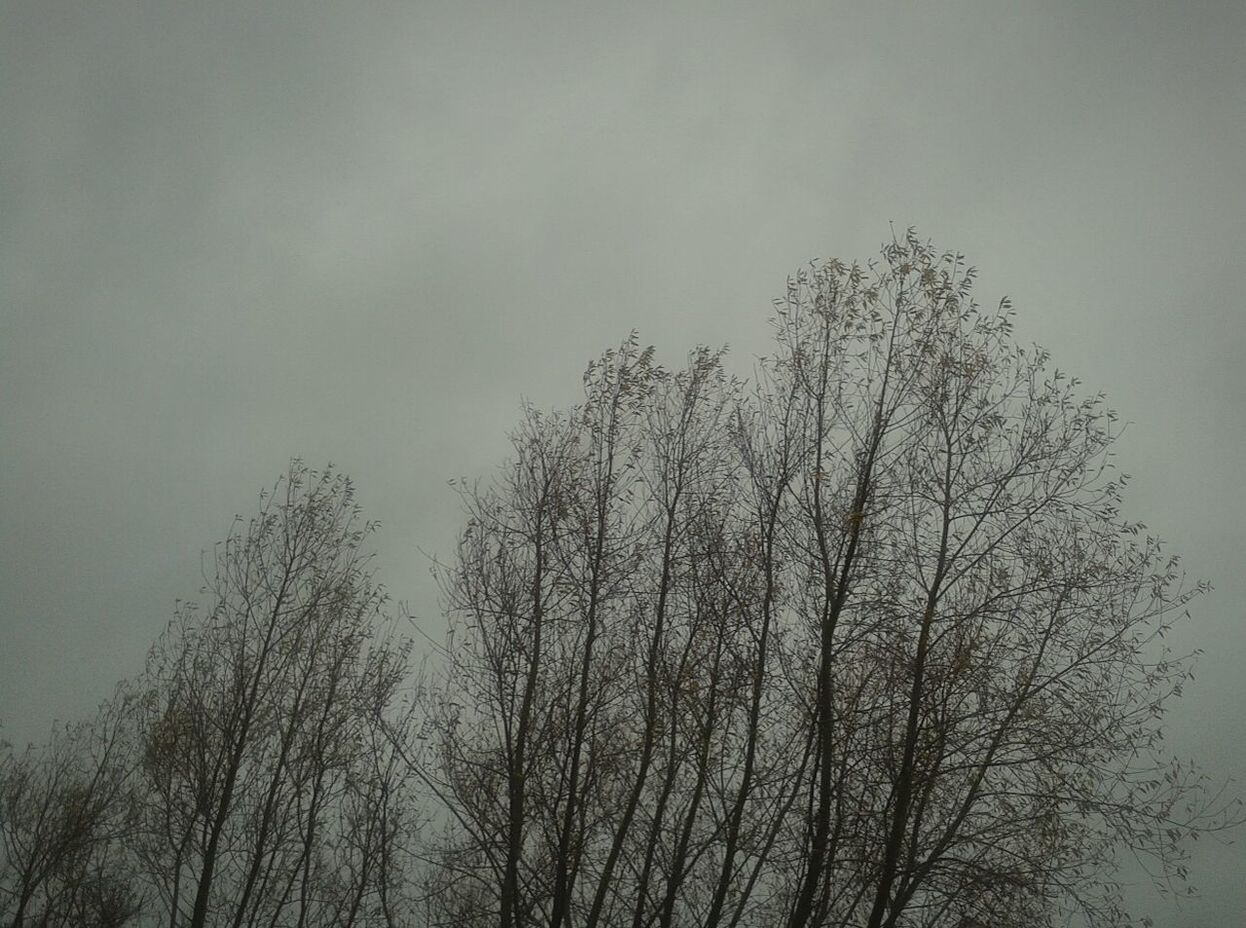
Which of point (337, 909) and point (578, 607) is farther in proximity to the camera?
point (337, 909)

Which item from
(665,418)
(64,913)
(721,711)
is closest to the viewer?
(721,711)

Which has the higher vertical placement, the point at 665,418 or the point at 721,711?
the point at 665,418

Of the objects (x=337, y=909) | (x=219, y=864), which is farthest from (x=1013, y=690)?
(x=337, y=909)

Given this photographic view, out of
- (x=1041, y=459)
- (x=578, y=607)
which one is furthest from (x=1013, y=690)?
(x=578, y=607)

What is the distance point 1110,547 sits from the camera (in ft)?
43.0

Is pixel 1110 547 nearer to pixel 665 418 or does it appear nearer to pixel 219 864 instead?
pixel 665 418

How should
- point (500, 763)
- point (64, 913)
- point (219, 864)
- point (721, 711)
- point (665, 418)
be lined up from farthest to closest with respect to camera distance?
point (64, 913), point (219, 864), point (665, 418), point (500, 763), point (721, 711)

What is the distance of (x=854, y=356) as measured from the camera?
45.9ft

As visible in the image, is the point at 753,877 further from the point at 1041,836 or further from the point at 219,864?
the point at 219,864

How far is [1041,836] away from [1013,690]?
202 centimetres

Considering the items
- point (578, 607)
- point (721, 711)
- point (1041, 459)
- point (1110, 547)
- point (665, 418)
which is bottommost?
point (721, 711)

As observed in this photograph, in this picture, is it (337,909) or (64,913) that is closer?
(337,909)

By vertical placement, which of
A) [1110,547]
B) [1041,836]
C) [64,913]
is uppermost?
[1110,547]

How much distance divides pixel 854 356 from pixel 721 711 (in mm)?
5977
